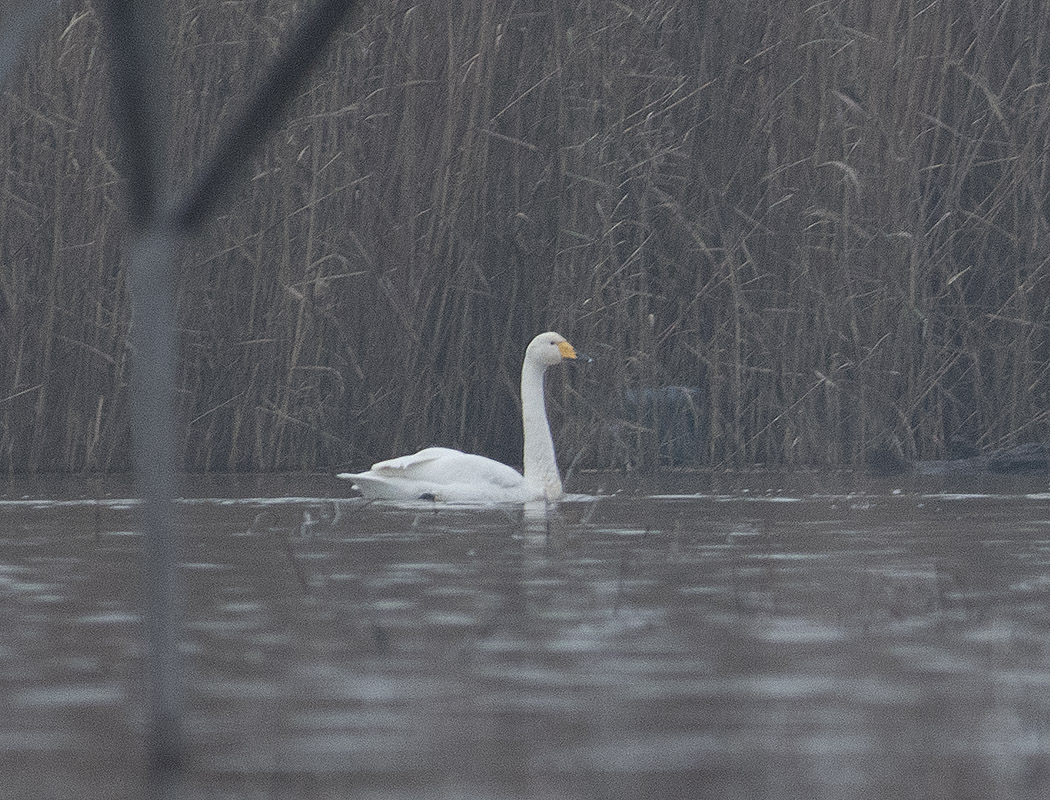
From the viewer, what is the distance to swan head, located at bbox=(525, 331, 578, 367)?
1075cm

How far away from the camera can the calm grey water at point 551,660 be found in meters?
3.40

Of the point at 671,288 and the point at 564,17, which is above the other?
the point at 564,17

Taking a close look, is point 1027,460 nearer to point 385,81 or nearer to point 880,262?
point 880,262

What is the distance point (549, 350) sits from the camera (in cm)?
1079

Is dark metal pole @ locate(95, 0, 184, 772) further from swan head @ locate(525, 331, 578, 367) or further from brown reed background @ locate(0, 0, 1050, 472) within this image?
brown reed background @ locate(0, 0, 1050, 472)

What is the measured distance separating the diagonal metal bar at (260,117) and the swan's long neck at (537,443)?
746 centimetres

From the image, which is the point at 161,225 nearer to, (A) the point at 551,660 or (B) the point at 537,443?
(A) the point at 551,660

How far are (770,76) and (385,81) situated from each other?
207cm

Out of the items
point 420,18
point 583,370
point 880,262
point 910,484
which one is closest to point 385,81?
point 420,18

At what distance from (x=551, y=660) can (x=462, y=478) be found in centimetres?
539

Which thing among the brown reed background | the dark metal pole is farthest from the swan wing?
the dark metal pole

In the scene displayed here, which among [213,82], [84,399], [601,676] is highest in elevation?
[213,82]

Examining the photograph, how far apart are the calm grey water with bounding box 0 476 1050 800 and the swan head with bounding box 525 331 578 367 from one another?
8.08ft

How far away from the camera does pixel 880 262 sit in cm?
1191
